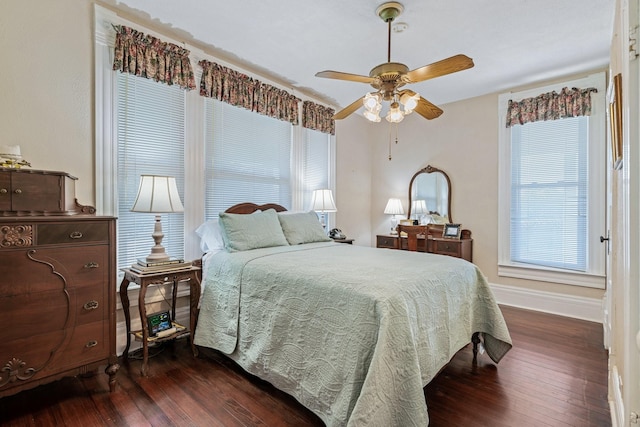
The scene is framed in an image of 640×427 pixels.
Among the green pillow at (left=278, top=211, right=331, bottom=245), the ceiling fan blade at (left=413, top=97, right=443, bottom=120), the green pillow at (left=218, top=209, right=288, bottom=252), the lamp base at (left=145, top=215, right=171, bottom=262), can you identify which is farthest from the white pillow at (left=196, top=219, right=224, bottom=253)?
the ceiling fan blade at (left=413, top=97, right=443, bottom=120)

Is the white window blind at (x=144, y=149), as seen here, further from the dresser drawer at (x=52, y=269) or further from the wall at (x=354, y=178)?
the wall at (x=354, y=178)

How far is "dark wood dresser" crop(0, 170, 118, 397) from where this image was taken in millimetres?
1641

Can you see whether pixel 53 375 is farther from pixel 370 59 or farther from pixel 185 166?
pixel 370 59

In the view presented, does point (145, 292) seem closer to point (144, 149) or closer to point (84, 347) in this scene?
point (84, 347)

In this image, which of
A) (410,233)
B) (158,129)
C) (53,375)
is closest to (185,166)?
(158,129)

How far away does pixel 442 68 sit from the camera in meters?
2.09

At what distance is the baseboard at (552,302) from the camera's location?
11.2ft

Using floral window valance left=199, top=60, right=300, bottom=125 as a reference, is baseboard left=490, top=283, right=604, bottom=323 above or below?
below

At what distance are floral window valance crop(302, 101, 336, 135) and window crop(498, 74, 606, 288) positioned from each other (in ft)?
7.23

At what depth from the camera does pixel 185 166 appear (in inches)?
116

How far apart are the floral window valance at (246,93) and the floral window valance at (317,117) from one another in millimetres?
157

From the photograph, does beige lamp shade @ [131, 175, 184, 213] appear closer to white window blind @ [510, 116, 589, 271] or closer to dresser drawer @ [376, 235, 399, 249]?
dresser drawer @ [376, 235, 399, 249]

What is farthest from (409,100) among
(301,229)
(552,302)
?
(552,302)

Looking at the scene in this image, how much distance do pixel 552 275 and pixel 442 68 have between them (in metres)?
3.00
